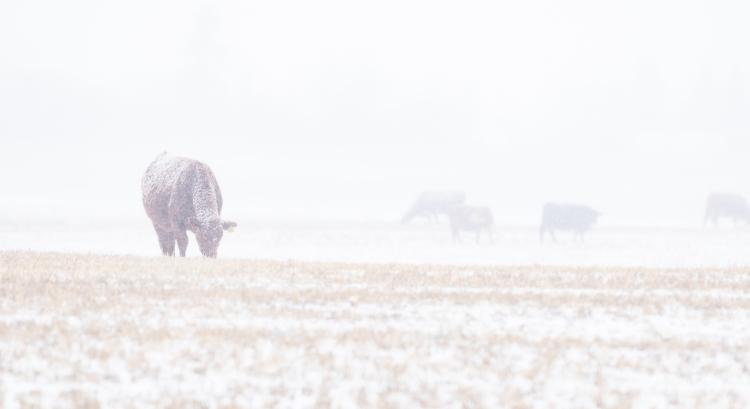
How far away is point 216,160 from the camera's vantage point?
8356 centimetres

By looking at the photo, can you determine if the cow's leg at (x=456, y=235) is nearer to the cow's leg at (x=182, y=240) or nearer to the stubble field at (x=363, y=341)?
the cow's leg at (x=182, y=240)

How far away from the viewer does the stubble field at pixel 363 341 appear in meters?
9.49

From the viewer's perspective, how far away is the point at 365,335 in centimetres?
1103

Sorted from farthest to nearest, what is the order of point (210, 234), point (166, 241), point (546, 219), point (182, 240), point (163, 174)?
point (546, 219)
point (166, 241)
point (163, 174)
point (182, 240)
point (210, 234)

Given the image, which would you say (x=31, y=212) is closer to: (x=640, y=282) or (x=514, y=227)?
(x=514, y=227)

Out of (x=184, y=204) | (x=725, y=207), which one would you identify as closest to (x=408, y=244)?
(x=184, y=204)

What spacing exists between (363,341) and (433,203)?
4322cm

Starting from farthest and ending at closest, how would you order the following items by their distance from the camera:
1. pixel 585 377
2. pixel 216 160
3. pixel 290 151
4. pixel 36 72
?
1. pixel 36 72
2. pixel 290 151
3. pixel 216 160
4. pixel 585 377

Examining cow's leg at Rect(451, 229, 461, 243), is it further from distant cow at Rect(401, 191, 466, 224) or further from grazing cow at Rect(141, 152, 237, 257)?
grazing cow at Rect(141, 152, 237, 257)

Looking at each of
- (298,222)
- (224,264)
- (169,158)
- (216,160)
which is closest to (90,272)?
(224,264)

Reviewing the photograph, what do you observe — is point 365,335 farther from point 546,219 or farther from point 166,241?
point 546,219

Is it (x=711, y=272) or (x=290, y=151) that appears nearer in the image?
(x=711, y=272)

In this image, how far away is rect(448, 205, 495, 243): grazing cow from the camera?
142ft

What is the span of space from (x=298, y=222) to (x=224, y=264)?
3260 centimetres
